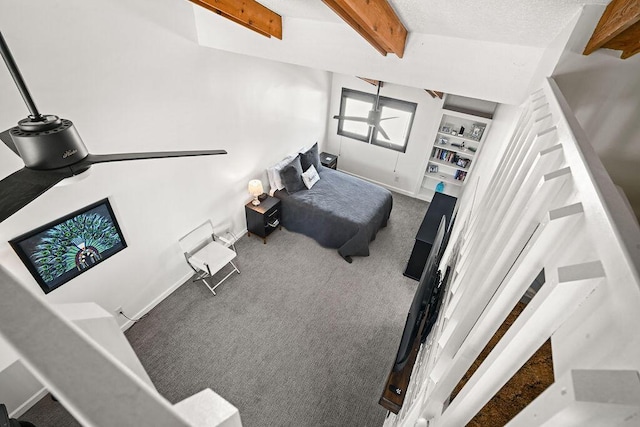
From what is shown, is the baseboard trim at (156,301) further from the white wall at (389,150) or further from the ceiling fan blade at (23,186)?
the white wall at (389,150)

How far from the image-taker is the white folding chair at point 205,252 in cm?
336

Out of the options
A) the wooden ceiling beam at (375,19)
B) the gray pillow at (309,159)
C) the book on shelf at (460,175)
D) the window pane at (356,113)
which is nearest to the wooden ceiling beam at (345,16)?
the wooden ceiling beam at (375,19)

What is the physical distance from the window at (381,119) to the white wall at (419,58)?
2934 mm

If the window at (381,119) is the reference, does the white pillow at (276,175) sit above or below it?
below

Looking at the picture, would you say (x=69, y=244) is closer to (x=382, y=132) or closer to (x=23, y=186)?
(x=23, y=186)

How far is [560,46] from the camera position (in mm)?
1287

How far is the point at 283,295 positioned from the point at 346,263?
1.04 metres

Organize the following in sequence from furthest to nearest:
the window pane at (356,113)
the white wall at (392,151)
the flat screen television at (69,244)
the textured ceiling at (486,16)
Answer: the window pane at (356,113)
the white wall at (392,151)
the flat screen television at (69,244)
the textured ceiling at (486,16)

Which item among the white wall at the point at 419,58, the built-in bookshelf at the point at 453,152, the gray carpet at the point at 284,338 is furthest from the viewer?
the built-in bookshelf at the point at 453,152

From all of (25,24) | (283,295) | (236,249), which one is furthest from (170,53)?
(283,295)

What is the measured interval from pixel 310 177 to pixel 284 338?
8.17 ft

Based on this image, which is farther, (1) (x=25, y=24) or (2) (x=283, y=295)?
(2) (x=283, y=295)

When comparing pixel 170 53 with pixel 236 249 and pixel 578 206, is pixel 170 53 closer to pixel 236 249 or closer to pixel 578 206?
pixel 236 249

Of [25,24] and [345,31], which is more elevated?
[345,31]
